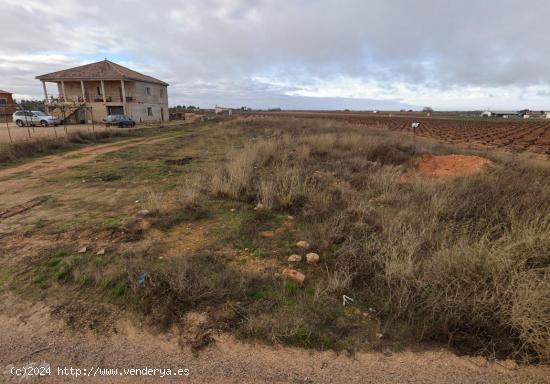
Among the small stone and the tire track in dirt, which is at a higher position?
the tire track in dirt

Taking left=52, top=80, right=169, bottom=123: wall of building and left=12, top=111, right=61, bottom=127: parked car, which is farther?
left=52, top=80, right=169, bottom=123: wall of building

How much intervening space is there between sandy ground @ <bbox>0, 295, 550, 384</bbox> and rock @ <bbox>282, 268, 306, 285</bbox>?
102 cm

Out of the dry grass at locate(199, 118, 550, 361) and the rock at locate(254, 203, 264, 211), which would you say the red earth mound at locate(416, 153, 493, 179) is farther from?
the rock at locate(254, 203, 264, 211)

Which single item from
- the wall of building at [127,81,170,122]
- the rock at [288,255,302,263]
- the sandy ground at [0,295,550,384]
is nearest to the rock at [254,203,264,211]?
the rock at [288,255,302,263]

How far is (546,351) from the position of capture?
8.07 ft

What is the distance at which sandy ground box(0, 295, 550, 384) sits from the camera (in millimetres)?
2361

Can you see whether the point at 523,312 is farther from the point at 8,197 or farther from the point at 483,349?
the point at 8,197

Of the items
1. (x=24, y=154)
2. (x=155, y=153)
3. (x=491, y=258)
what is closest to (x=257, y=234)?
(x=491, y=258)

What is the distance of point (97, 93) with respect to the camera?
37.8 metres

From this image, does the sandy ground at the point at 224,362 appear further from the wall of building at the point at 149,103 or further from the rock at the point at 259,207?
the wall of building at the point at 149,103

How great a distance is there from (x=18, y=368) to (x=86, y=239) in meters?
2.47

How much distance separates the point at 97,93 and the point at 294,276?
43.4 meters

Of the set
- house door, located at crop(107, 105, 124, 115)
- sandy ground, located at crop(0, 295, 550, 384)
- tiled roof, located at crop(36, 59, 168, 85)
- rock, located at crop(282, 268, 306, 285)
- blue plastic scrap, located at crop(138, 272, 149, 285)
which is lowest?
sandy ground, located at crop(0, 295, 550, 384)

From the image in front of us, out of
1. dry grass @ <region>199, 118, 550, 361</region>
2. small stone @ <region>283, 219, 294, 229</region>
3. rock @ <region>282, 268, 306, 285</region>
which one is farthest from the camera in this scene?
small stone @ <region>283, 219, 294, 229</region>
